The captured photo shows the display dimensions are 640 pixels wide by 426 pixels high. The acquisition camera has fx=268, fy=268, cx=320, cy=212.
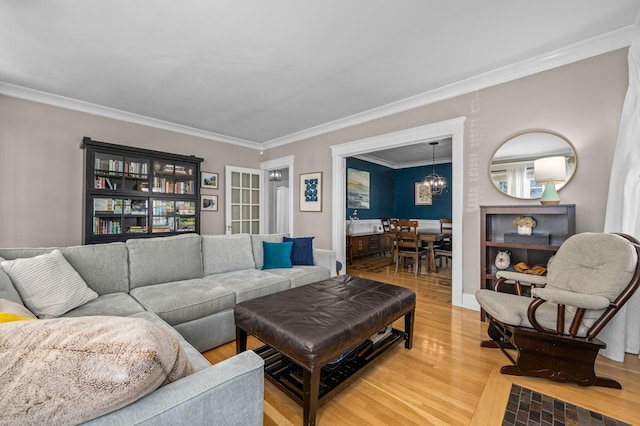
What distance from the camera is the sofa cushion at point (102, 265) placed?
214 centimetres

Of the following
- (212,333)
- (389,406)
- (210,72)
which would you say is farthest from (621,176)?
(210,72)

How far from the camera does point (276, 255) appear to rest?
10.7 ft

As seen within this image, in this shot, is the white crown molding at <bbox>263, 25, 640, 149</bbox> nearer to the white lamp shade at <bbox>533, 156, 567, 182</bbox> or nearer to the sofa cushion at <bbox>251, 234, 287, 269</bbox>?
the white lamp shade at <bbox>533, 156, 567, 182</bbox>

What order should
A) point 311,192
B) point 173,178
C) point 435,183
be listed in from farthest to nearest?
point 435,183
point 311,192
point 173,178

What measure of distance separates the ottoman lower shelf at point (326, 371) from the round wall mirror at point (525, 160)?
2093 mm

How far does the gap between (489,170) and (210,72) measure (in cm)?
327

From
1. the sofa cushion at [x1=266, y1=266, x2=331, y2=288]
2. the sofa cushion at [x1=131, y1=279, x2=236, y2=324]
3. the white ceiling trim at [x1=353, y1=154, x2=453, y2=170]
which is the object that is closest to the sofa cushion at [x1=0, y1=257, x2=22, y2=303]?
the sofa cushion at [x1=131, y1=279, x2=236, y2=324]

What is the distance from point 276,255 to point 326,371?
65.3 inches

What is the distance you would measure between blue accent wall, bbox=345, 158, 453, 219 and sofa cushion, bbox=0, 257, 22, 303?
567cm

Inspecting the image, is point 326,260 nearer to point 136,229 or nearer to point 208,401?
point 208,401

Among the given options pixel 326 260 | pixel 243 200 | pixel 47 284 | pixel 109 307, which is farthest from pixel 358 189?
pixel 47 284

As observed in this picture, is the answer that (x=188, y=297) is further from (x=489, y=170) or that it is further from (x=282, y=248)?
(x=489, y=170)

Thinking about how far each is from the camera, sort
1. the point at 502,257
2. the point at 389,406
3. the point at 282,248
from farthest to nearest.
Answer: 1. the point at 282,248
2. the point at 502,257
3. the point at 389,406

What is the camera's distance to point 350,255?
5.87m
